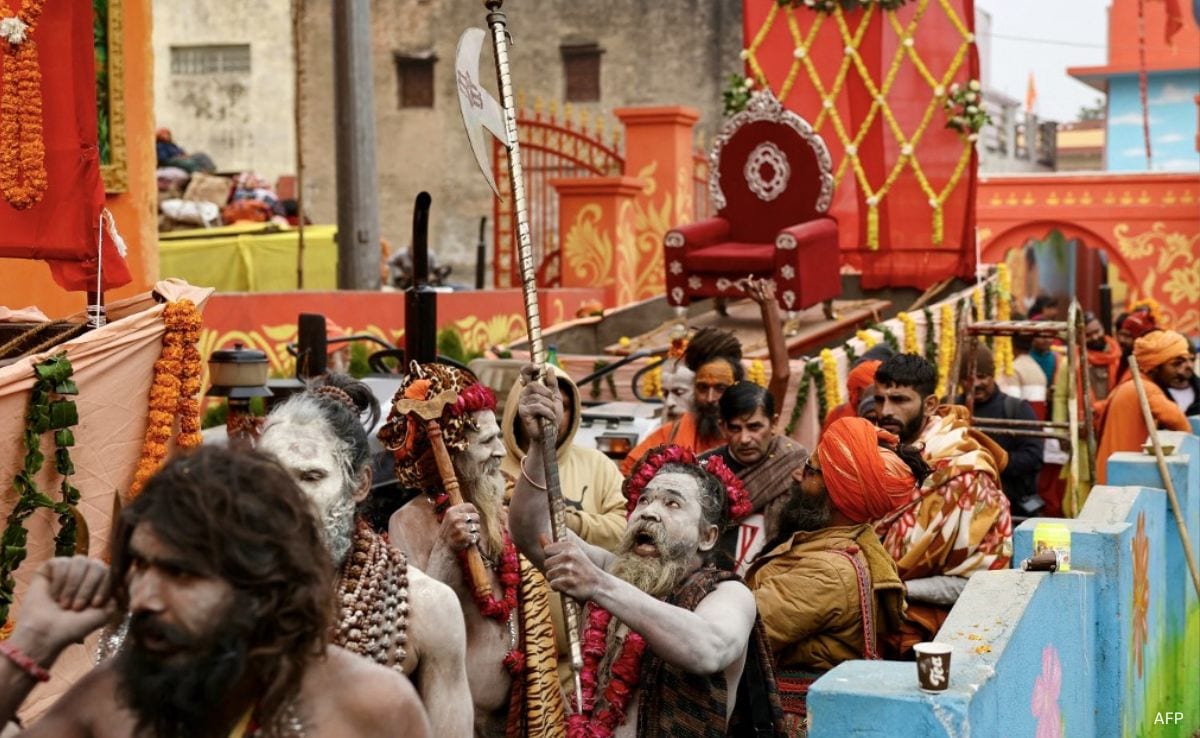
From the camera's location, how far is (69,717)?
8.72ft

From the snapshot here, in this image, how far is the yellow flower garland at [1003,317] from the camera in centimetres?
1360

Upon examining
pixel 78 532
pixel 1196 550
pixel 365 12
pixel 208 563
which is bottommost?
pixel 1196 550

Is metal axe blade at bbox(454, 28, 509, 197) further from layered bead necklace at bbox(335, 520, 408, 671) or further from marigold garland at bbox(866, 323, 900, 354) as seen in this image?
marigold garland at bbox(866, 323, 900, 354)

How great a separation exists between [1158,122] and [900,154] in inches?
655

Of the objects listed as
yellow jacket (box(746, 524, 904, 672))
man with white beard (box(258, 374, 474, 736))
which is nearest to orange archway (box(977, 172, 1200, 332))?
yellow jacket (box(746, 524, 904, 672))

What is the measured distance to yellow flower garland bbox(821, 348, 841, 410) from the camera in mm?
9969

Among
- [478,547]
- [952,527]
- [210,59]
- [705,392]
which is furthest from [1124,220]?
[478,547]

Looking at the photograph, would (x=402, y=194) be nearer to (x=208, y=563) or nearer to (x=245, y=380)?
(x=245, y=380)

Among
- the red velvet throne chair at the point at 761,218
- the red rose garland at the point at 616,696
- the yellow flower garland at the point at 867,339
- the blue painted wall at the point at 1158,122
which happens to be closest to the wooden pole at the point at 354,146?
the red velvet throne chair at the point at 761,218

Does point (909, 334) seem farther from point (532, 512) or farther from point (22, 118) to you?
point (532, 512)

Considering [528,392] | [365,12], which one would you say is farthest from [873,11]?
[528,392]

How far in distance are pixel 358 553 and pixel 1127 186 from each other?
934 inches

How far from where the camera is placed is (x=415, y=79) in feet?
104

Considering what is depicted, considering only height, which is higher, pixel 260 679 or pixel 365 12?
pixel 365 12
